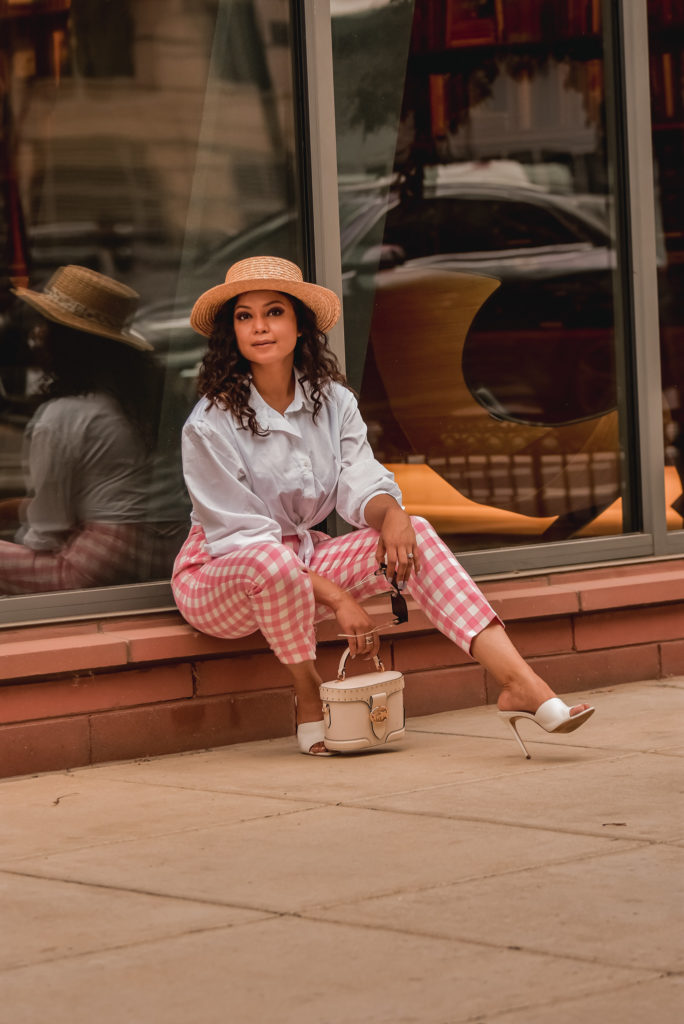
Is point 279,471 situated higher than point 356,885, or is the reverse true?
point 279,471

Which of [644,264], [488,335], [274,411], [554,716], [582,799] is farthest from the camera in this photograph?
[644,264]

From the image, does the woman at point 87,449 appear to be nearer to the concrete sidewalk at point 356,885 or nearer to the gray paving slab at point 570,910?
the concrete sidewalk at point 356,885

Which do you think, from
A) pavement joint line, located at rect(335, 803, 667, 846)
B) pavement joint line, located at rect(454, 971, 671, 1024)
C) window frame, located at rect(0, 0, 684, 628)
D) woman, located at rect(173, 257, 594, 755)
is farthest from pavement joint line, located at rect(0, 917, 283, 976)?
window frame, located at rect(0, 0, 684, 628)

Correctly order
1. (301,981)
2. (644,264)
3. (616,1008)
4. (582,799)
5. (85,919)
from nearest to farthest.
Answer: (616,1008)
(301,981)
(85,919)
(582,799)
(644,264)

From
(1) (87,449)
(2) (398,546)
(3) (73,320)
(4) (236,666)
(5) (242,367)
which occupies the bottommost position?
(4) (236,666)

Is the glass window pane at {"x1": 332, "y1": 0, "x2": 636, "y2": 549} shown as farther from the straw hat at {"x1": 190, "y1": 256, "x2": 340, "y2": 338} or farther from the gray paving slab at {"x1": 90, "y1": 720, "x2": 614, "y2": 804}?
the gray paving slab at {"x1": 90, "y1": 720, "x2": 614, "y2": 804}

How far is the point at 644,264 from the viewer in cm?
648

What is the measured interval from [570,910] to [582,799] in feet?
3.37

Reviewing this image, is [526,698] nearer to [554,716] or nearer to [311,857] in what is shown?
[554,716]

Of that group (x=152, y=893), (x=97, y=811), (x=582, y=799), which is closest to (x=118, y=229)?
(x=97, y=811)

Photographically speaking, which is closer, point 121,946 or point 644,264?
point 121,946

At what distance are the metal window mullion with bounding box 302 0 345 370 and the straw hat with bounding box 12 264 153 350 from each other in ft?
2.18

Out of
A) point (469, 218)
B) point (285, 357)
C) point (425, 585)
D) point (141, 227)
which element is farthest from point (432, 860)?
point (469, 218)

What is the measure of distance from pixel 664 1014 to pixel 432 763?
2199mm
